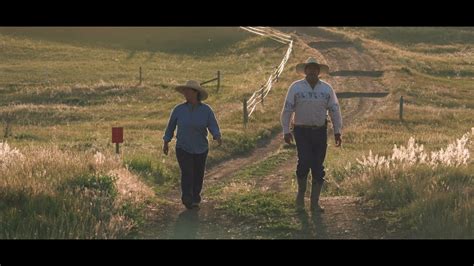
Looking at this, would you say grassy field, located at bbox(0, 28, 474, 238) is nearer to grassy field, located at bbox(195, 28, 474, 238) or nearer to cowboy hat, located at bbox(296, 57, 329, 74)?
grassy field, located at bbox(195, 28, 474, 238)

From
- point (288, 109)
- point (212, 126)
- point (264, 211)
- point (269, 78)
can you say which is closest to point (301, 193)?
point (264, 211)

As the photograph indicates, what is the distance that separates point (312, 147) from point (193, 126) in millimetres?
1671

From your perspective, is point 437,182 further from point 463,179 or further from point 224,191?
point 224,191

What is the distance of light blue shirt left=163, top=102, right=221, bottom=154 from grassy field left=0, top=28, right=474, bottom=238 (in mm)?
920

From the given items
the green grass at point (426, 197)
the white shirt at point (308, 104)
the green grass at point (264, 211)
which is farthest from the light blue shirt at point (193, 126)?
the green grass at point (426, 197)

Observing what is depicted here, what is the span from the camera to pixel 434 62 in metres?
50.1

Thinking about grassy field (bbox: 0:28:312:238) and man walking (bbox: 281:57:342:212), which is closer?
man walking (bbox: 281:57:342:212)

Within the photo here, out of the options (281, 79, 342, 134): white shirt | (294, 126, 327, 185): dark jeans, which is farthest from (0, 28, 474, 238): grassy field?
(281, 79, 342, 134): white shirt

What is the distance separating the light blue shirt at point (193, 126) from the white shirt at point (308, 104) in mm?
1089

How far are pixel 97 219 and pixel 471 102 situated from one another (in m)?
29.6

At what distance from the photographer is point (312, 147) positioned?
9.82 metres

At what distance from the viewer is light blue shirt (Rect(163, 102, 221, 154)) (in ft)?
33.1

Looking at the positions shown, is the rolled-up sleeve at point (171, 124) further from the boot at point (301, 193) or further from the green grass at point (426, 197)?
the green grass at point (426, 197)
